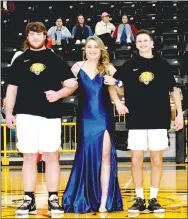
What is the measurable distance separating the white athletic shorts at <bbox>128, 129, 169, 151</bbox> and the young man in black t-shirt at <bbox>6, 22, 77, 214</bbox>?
69 centimetres

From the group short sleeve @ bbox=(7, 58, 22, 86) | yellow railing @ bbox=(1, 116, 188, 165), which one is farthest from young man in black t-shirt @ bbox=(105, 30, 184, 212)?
yellow railing @ bbox=(1, 116, 188, 165)

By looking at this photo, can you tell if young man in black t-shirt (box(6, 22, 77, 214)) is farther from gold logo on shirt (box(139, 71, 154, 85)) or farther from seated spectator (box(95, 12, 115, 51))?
seated spectator (box(95, 12, 115, 51))

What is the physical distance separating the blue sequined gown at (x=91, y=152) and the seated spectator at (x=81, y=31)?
9.55m

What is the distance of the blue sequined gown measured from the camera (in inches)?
243

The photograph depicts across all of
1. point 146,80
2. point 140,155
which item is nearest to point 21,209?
point 140,155

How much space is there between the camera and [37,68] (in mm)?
5949

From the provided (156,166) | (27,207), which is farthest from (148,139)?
(27,207)

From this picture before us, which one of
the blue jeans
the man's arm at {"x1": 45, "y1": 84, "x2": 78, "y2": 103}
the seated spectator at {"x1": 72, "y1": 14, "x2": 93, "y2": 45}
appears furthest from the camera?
the blue jeans

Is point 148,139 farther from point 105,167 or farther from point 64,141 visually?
point 64,141

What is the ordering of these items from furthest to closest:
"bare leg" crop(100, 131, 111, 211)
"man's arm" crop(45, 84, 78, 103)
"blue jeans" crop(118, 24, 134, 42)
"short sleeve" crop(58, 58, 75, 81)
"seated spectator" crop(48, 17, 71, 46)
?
"seated spectator" crop(48, 17, 71, 46)
"blue jeans" crop(118, 24, 134, 42)
"bare leg" crop(100, 131, 111, 211)
"short sleeve" crop(58, 58, 75, 81)
"man's arm" crop(45, 84, 78, 103)

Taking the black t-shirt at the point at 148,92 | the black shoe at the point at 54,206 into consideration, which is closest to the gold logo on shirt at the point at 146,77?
the black t-shirt at the point at 148,92

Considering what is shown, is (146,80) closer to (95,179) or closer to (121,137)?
(95,179)

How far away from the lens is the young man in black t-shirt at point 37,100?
234 inches

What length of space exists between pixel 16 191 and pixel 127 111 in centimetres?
236
